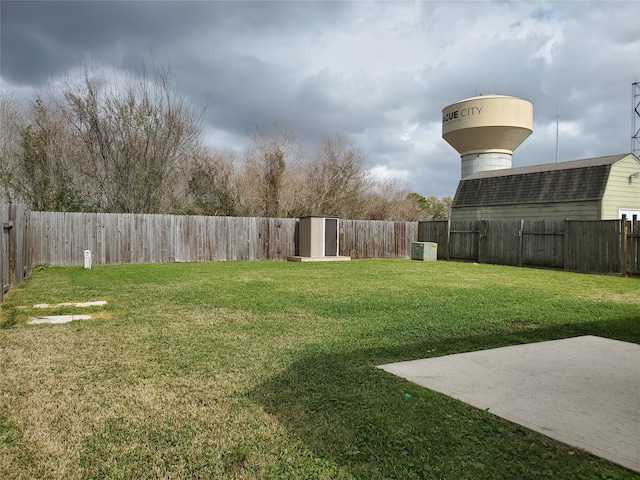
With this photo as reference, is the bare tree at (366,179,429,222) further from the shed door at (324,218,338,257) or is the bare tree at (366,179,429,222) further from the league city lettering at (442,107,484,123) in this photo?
the shed door at (324,218,338,257)

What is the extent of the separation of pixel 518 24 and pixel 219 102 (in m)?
12.2

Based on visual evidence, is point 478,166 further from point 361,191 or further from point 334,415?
point 334,415

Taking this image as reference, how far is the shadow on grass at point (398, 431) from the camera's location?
6.06ft

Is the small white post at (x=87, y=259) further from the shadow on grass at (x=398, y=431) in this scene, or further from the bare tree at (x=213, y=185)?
the shadow on grass at (x=398, y=431)

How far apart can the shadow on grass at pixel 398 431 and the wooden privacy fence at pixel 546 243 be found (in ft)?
37.7

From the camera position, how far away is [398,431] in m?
2.20

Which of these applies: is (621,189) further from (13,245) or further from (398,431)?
(13,245)

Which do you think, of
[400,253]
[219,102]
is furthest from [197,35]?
[400,253]

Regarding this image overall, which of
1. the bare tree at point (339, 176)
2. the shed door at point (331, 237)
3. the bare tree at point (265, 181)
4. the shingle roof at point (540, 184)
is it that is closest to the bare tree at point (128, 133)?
the bare tree at point (265, 181)

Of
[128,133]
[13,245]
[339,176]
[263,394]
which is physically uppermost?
[128,133]

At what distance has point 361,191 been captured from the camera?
23.6 metres

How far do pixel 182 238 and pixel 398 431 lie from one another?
1432cm

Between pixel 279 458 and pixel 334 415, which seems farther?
pixel 334 415

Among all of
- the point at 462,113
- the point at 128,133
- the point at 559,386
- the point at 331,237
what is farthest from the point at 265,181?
the point at 559,386
